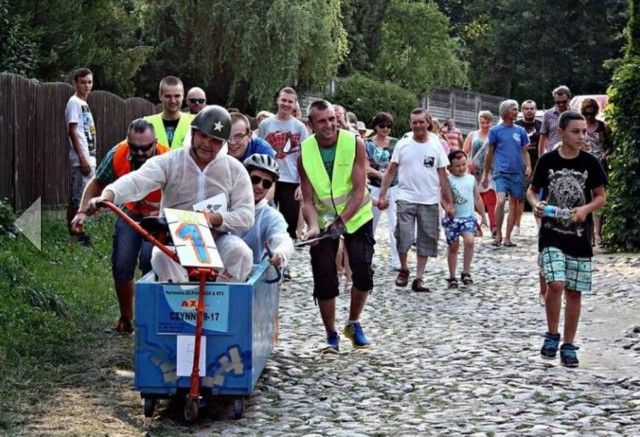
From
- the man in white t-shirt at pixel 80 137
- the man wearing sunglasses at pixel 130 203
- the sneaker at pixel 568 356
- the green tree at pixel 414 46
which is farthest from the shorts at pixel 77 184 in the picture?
the green tree at pixel 414 46

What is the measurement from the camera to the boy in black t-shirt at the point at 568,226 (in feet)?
32.8

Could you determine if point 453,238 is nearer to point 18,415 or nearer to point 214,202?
point 214,202

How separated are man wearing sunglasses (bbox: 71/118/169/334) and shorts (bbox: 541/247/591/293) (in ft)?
9.78

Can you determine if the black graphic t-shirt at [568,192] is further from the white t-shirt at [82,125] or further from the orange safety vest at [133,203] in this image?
the white t-shirt at [82,125]

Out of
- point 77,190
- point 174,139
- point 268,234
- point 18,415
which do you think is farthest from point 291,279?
point 18,415

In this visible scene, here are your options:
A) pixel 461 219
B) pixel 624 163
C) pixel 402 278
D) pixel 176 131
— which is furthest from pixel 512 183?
pixel 176 131

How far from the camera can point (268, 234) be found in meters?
9.50

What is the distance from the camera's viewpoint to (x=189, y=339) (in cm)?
788

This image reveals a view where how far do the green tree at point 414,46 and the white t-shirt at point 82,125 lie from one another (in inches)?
1555

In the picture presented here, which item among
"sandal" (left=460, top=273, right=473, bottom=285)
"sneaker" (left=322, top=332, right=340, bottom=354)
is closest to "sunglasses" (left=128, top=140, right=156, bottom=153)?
"sneaker" (left=322, top=332, right=340, bottom=354)

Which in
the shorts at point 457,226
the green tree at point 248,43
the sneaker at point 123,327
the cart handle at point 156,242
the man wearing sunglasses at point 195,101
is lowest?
the sneaker at point 123,327

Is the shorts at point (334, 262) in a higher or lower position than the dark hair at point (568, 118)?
lower

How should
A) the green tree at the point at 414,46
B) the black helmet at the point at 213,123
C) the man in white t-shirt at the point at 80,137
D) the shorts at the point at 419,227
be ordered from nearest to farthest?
the black helmet at the point at 213,123
the shorts at the point at 419,227
the man in white t-shirt at the point at 80,137
the green tree at the point at 414,46

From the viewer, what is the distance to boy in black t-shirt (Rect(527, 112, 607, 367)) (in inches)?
393
